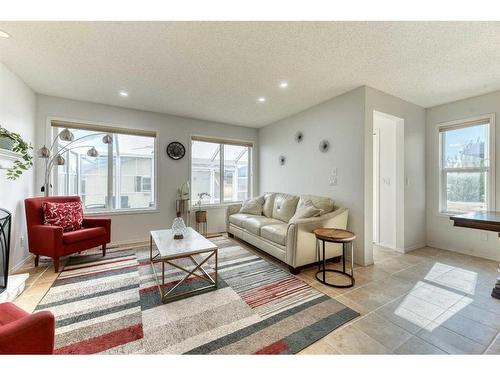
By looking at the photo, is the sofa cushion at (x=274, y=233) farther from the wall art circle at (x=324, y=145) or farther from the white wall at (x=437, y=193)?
the white wall at (x=437, y=193)

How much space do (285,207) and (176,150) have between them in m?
2.45

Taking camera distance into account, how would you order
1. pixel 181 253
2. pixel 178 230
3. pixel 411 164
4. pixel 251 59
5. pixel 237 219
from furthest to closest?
pixel 237 219
pixel 411 164
pixel 178 230
pixel 251 59
pixel 181 253

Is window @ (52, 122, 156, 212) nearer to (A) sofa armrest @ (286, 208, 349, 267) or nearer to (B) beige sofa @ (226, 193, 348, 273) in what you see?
(B) beige sofa @ (226, 193, 348, 273)

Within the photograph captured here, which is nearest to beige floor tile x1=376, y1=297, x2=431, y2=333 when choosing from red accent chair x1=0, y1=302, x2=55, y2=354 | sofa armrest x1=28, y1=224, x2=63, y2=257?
red accent chair x1=0, y1=302, x2=55, y2=354

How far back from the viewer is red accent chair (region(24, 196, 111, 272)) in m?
2.41

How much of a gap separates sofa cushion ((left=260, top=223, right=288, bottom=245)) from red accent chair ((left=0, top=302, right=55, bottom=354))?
7.05 ft

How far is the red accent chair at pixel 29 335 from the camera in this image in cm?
87

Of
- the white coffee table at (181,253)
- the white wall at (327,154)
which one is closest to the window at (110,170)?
the white coffee table at (181,253)

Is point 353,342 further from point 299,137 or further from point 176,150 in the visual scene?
point 176,150

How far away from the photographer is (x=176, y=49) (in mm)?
1990

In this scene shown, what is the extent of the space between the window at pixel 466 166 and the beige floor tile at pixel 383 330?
9.42 feet

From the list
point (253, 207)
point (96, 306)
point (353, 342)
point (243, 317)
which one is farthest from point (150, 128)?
point (353, 342)

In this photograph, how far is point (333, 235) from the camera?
228 cm
